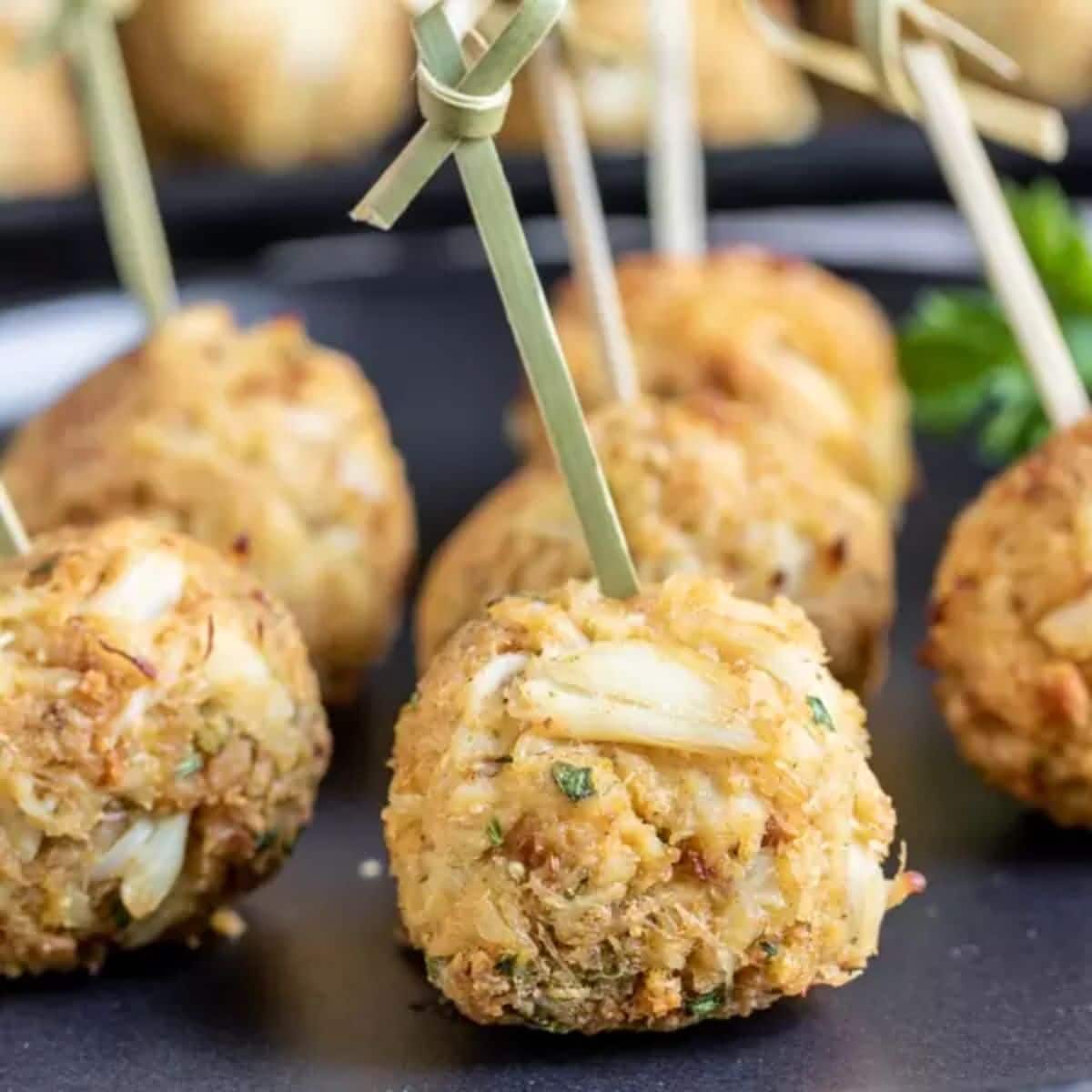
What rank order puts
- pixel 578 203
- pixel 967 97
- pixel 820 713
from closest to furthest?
pixel 820 713 → pixel 578 203 → pixel 967 97

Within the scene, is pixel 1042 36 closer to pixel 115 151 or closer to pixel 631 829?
pixel 115 151

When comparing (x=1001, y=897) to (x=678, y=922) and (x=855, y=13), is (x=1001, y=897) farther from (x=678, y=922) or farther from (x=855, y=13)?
(x=855, y=13)

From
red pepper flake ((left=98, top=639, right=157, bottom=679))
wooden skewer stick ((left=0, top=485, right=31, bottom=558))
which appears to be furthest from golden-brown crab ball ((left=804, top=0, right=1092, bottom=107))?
red pepper flake ((left=98, top=639, right=157, bottom=679))

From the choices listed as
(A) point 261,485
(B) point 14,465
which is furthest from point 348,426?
(B) point 14,465

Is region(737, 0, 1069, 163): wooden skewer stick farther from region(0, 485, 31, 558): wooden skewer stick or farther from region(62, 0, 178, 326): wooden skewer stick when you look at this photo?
region(0, 485, 31, 558): wooden skewer stick

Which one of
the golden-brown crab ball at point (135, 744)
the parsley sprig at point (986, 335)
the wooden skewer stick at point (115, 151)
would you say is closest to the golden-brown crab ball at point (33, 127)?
the wooden skewer stick at point (115, 151)

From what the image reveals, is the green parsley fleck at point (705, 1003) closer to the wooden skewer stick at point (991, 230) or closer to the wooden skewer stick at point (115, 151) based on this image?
the wooden skewer stick at point (991, 230)

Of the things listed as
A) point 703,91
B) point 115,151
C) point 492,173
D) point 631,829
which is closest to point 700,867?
point 631,829
